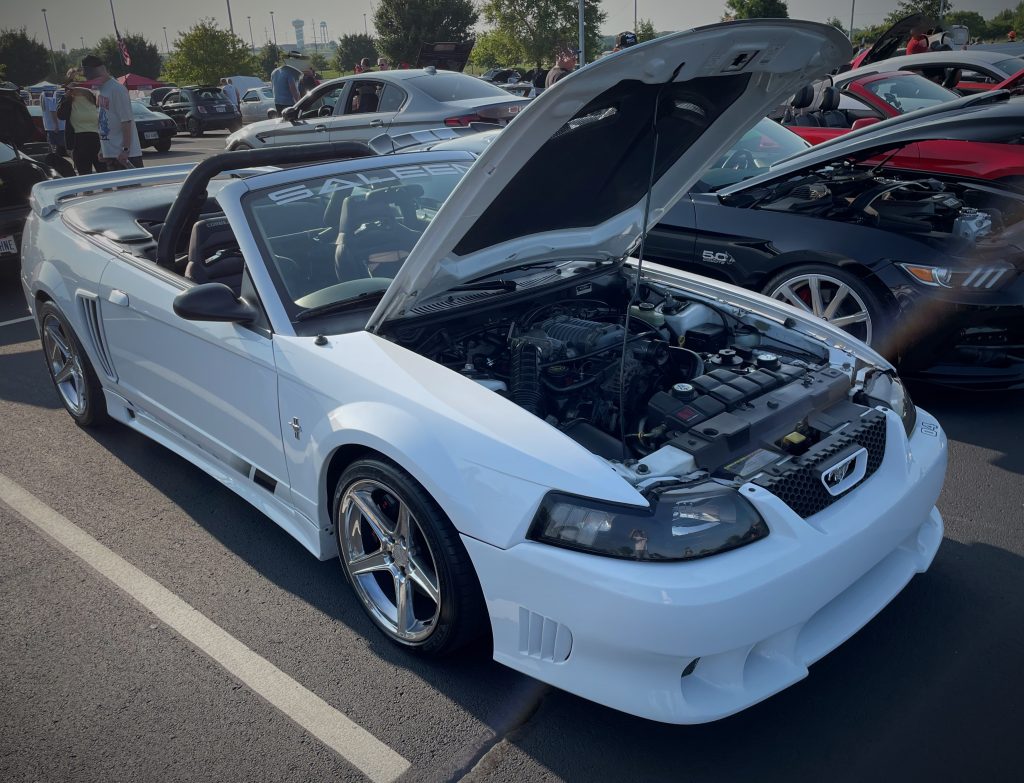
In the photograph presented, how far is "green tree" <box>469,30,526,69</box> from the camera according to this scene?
5375cm

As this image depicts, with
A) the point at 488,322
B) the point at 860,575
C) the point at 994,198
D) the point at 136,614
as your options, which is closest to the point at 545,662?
the point at 860,575

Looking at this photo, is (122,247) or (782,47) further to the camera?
(122,247)

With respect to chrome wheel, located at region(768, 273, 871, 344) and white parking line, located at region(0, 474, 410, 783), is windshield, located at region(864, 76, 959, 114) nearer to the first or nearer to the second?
chrome wheel, located at region(768, 273, 871, 344)

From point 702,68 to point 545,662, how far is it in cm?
188

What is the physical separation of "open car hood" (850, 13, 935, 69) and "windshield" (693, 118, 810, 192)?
1.85 m

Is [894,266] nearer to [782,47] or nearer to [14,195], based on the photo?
[782,47]

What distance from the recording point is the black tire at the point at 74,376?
173 inches

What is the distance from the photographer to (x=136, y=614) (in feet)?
10.2

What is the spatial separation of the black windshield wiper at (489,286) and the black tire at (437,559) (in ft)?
2.94

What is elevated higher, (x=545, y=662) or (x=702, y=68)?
(x=702, y=68)

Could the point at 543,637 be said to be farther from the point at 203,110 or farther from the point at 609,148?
the point at 203,110

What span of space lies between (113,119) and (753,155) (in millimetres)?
7432

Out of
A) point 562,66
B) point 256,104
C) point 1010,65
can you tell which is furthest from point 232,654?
point 256,104

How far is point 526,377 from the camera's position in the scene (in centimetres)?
292
